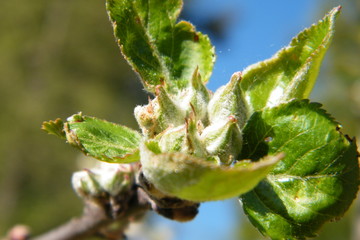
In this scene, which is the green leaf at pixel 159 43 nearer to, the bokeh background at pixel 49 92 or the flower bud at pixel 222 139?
the flower bud at pixel 222 139

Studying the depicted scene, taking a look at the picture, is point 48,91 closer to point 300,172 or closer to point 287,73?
point 287,73

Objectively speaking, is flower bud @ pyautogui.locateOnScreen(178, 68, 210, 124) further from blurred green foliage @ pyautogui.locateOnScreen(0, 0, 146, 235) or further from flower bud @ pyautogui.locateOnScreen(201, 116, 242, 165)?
blurred green foliage @ pyautogui.locateOnScreen(0, 0, 146, 235)

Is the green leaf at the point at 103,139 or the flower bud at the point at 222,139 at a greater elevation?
the green leaf at the point at 103,139

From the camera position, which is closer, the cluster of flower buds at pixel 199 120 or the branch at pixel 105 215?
the cluster of flower buds at pixel 199 120

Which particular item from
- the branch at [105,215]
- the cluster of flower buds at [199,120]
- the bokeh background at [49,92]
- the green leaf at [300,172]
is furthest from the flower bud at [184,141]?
the bokeh background at [49,92]

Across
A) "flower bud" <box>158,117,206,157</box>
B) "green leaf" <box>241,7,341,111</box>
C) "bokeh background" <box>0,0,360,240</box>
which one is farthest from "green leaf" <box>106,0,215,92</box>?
"bokeh background" <box>0,0,360,240</box>

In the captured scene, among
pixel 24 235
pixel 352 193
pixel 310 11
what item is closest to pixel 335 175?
pixel 352 193
